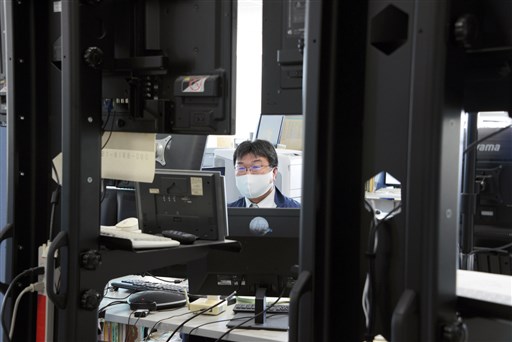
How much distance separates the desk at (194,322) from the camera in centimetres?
247

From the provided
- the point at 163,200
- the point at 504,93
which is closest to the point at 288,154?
the point at 163,200

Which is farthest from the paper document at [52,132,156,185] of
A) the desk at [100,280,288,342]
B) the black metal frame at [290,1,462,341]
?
the desk at [100,280,288,342]

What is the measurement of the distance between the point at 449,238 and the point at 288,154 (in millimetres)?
4199

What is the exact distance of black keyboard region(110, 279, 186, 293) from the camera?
3070mm

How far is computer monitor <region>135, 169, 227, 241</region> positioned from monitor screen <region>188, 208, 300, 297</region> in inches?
12.0

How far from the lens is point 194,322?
2.65 m

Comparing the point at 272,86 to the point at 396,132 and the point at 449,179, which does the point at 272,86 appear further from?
the point at 449,179

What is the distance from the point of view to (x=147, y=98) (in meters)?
1.75

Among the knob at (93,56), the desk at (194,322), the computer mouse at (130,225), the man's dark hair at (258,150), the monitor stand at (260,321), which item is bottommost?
the desk at (194,322)

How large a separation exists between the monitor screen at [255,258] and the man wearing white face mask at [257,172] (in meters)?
0.96

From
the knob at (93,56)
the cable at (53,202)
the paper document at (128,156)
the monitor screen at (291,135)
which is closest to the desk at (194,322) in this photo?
the cable at (53,202)

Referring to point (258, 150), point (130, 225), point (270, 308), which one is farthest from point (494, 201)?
point (130, 225)

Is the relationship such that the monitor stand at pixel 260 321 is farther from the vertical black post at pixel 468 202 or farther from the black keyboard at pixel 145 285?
the vertical black post at pixel 468 202

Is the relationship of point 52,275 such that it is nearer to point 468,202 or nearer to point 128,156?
point 128,156
